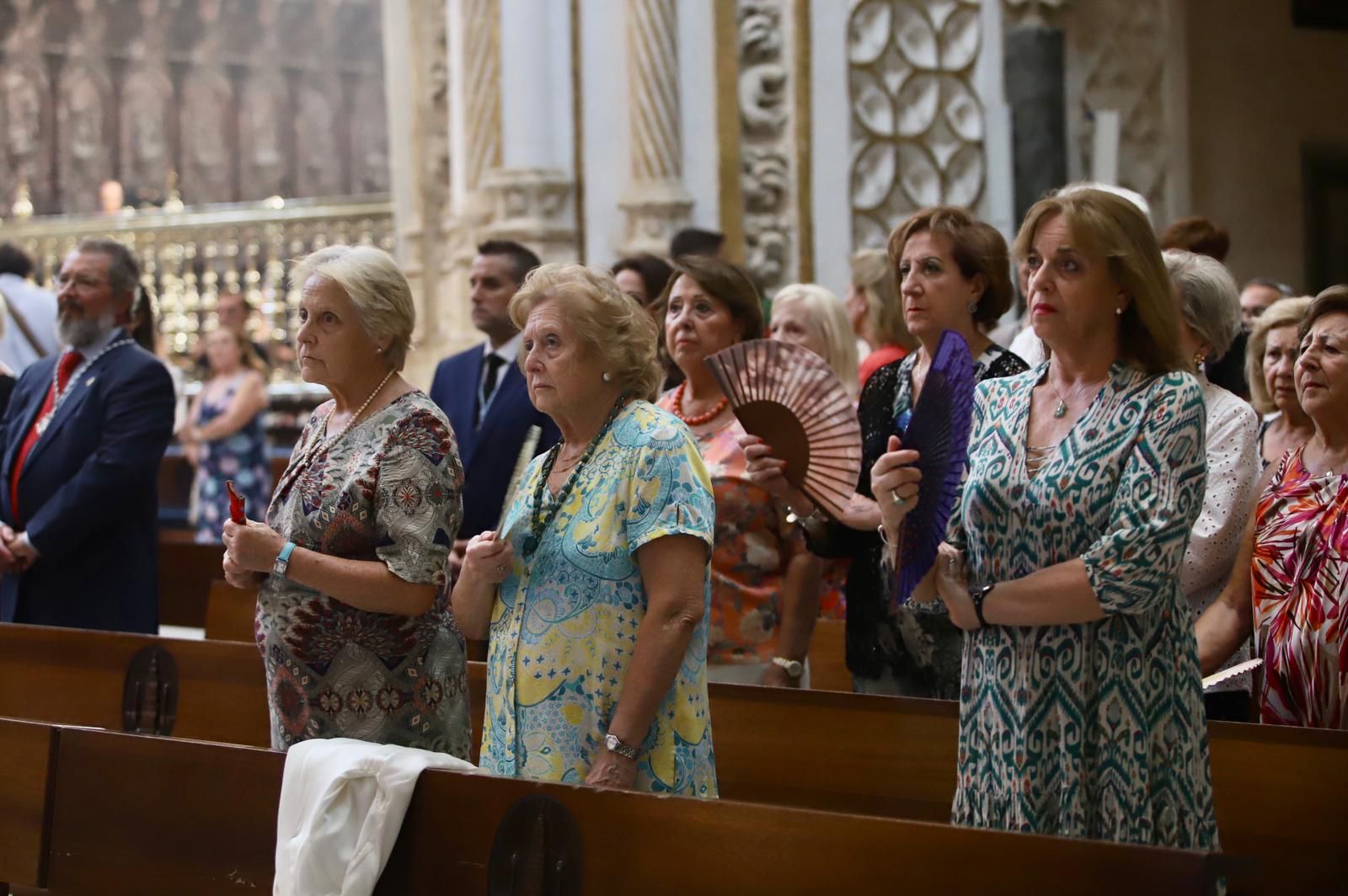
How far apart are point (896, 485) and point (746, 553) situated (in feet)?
3.74

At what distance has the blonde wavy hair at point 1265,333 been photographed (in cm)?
370

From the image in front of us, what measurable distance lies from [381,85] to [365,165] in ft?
2.41

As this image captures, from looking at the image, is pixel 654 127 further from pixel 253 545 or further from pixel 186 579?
pixel 253 545

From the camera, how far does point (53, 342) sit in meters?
7.16

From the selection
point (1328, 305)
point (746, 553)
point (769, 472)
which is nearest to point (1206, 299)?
point (1328, 305)

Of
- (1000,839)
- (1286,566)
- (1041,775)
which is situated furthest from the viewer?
(1286,566)

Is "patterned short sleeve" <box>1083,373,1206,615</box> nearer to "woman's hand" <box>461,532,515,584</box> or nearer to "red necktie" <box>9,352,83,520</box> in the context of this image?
"woman's hand" <box>461,532,515,584</box>

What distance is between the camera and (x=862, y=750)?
324cm

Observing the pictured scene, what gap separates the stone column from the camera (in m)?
7.24

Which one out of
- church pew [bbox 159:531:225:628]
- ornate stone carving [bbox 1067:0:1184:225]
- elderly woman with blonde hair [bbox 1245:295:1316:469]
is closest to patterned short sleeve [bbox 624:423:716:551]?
elderly woman with blonde hair [bbox 1245:295:1316:469]

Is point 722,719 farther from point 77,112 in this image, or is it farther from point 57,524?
point 77,112

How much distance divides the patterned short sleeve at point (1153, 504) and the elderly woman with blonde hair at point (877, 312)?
195cm

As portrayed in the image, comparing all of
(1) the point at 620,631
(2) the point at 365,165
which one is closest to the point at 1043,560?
(1) the point at 620,631

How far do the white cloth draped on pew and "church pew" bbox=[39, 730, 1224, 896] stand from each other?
0.05 meters
